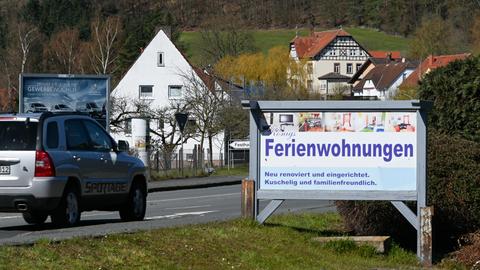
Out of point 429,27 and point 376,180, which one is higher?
point 429,27

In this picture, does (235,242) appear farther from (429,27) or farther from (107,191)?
(429,27)

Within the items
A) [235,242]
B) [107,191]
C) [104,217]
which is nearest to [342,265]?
[235,242]

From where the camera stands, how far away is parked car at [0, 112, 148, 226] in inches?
608

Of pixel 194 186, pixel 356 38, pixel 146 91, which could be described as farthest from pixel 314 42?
pixel 194 186

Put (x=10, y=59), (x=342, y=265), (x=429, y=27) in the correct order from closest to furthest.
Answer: (x=342, y=265)
(x=10, y=59)
(x=429, y=27)

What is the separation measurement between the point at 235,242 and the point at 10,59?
7912cm

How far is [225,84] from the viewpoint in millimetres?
71375

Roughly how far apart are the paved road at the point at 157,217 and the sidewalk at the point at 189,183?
1613 mm

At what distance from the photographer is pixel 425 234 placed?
45.8 feet

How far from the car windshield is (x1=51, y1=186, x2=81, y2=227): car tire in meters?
0.94

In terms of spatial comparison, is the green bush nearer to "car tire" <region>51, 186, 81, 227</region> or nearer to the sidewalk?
"car tire" <region>51, 186, 81, 227</region>

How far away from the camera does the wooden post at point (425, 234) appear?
548 inches

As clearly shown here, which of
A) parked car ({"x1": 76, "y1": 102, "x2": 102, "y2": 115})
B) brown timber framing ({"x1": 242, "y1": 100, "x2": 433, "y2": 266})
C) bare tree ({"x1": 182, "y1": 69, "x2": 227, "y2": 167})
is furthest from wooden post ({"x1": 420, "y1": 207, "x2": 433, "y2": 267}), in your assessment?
bare tree ({"x1": 182, "y1": 69, "x2": 227, "y2": 167})

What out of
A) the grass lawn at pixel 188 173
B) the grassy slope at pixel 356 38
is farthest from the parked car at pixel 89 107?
the grassy slope at pixel 356 38
